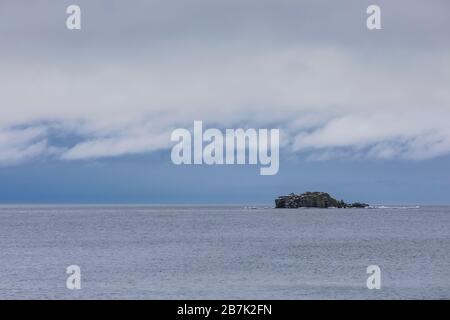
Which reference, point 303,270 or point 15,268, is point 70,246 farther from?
point 303,270

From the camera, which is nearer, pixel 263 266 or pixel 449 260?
pixel 263 266

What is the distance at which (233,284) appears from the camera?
234 ft

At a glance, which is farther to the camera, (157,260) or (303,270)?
(157,260)

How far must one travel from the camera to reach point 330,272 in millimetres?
81062
